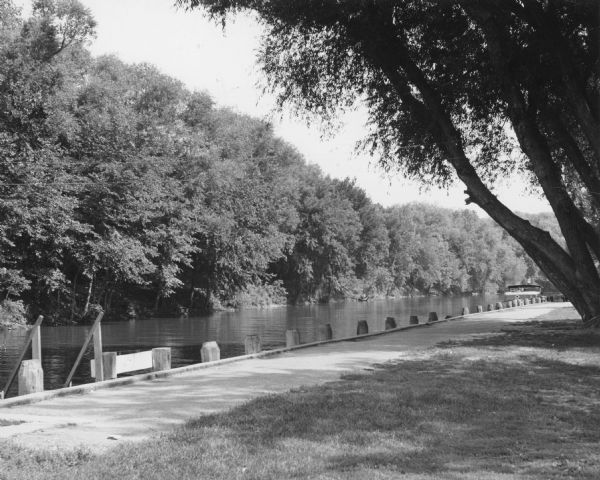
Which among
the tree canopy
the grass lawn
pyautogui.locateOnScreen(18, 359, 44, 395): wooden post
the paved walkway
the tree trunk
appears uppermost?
the tree canopy

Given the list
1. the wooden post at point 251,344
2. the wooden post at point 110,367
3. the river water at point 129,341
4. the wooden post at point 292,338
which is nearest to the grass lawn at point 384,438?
the wooden post at point 110,367

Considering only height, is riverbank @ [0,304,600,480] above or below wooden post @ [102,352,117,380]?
below

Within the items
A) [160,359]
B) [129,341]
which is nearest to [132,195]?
[129,341]

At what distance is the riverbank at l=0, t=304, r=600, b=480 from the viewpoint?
18.1ft

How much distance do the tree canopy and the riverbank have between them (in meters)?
7.43

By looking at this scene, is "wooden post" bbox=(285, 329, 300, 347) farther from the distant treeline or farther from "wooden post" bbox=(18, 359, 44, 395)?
the distant treeline

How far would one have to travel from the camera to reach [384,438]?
665cm

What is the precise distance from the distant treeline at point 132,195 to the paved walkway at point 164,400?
520 inches

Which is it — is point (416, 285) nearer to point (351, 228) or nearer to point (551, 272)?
point (351, 228)

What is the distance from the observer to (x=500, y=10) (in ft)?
52.9

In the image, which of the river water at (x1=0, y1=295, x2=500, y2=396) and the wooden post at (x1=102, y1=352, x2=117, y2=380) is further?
the river water at (x1=0, y1=295, x2=500, y2=396)

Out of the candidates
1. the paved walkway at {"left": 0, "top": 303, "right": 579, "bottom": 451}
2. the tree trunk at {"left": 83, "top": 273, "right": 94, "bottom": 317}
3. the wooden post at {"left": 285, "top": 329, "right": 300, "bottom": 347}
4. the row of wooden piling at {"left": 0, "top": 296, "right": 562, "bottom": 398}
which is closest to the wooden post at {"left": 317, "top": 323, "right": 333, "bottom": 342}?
the wooden post at {"left": 285, "top": 329, "right": 300, "bottom": 347}

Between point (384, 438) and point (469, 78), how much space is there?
49.5 ft

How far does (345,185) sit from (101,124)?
171ft
